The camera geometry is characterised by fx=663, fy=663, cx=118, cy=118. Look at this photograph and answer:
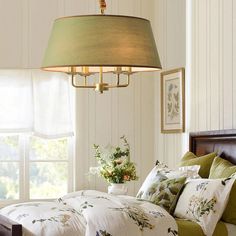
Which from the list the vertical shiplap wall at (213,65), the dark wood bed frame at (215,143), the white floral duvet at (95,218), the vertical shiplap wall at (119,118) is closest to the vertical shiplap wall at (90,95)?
the vertical shiplap wall at (119,118)

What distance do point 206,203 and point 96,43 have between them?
1519 mm

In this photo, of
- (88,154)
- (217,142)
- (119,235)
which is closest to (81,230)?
(119,235)

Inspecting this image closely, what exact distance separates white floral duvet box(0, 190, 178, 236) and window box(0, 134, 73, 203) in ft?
8.70

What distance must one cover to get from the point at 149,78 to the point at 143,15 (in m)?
0.66

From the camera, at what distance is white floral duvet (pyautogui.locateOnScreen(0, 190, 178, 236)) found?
3600 mm

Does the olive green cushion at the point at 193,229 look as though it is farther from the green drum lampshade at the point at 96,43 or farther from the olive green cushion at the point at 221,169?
the green drum lampshade at the point at 96,43

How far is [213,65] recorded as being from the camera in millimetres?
5449

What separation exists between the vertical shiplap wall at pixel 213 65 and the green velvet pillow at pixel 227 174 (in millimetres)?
431

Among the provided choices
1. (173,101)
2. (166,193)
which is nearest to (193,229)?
(166,193)

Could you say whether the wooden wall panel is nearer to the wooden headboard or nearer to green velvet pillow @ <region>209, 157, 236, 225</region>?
the wooden headboard

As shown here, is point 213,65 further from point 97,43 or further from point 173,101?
point 97,43

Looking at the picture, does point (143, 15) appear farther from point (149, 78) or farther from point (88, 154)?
point (88, 154)

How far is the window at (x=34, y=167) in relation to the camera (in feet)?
21.8

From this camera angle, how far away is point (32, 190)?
670 centimetres
